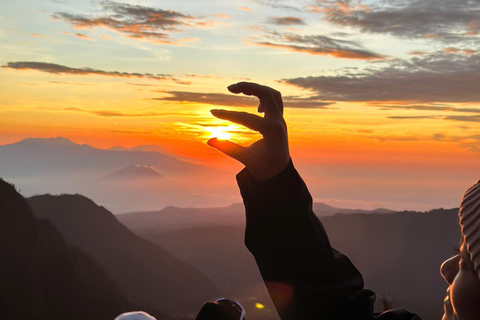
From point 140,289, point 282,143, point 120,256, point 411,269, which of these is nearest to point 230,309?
point 282,143

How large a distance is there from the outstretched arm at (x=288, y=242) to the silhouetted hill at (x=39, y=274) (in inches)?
2274

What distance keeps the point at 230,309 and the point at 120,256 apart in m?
97.8

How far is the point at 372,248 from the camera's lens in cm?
14675

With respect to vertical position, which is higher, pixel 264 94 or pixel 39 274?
pixel 264 94

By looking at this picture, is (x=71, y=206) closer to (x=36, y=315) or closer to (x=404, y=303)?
(x=36, y=315)

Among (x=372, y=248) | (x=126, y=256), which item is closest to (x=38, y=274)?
(x=126, y=256)

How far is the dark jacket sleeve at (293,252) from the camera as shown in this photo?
9.29 ft

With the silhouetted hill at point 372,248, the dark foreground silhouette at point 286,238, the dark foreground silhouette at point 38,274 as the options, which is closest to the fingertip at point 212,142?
the dark foreground silhouette at point 286,238

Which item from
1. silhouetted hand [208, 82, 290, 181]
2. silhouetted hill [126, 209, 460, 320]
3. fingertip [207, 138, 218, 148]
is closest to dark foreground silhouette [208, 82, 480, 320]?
silhouetted hand [208, 82, 290, 181]

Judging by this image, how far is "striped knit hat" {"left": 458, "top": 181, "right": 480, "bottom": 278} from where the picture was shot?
232 centimetres

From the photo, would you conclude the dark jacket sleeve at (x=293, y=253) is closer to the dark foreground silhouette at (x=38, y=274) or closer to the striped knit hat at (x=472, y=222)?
the striped knit hat at (x=472, y=222)

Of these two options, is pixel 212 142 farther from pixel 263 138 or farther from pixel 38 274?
pixel 38 274

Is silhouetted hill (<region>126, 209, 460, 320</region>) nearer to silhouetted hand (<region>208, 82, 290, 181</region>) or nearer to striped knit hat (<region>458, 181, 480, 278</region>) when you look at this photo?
silhouetted hand (<region>208, 82, 290, 181</region>)

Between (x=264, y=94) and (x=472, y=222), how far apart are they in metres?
1.06
